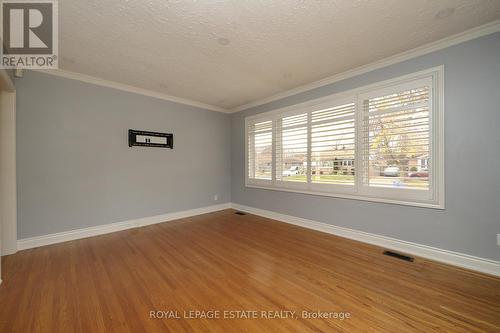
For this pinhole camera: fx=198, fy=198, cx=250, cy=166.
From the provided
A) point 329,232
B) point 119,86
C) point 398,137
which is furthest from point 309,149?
point 119,86

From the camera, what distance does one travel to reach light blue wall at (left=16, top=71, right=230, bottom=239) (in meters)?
2.93

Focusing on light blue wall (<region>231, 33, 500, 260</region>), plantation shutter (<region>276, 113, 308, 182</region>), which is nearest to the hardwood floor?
light blue wall (<region>231, 33, 500, 260</region>)

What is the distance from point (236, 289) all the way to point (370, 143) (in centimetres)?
274

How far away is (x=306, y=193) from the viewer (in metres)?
3.83

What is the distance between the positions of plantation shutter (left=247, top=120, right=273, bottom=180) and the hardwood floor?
6.48 ft

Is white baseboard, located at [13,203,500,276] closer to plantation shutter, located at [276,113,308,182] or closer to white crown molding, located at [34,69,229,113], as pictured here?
plantation shutter, located at [276,113,308,182]

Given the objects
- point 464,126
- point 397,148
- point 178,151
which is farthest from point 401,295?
point 178,151

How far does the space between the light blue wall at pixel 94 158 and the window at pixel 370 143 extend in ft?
7.02

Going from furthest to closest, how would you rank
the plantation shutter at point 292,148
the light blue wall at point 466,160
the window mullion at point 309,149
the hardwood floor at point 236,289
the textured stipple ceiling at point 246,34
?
the plantation shutter at point 292,148 < the window mullion at point 309,149 < the light blue wall at point 466,160 < the textured stipple ceiling at point 246,34 < the hardwood floor at point 236,289

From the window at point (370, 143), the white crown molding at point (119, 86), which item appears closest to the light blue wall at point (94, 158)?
the white crown molding at point (119, 86)

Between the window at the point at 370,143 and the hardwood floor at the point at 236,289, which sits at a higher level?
the window at the point at 370,143

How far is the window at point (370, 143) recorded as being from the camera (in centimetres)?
255

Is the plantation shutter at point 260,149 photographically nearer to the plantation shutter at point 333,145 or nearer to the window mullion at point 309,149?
the window mullion at point 309,149

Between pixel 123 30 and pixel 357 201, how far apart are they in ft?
12.7
